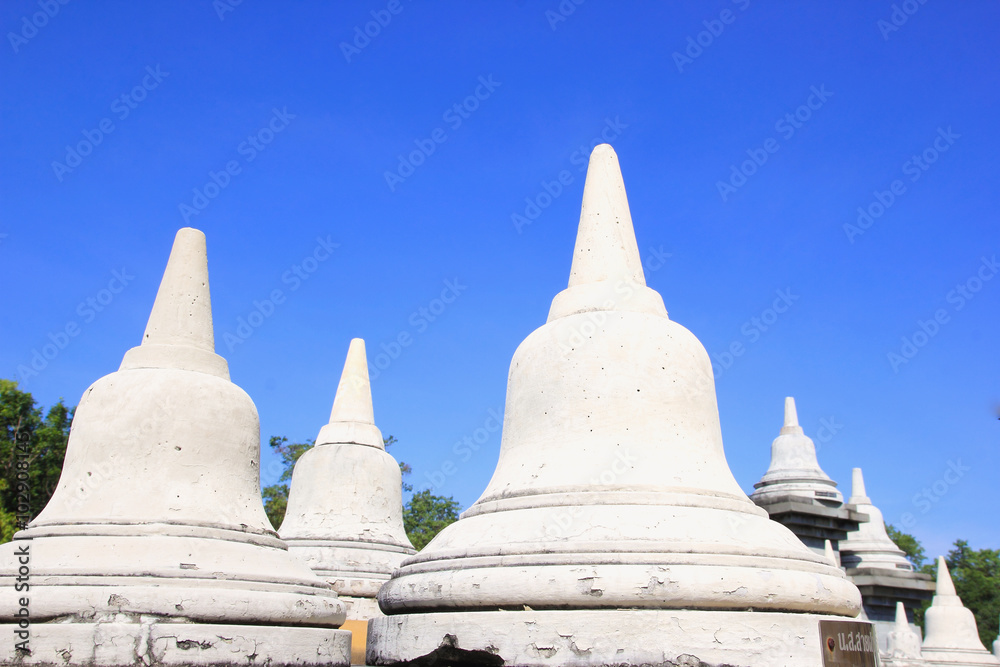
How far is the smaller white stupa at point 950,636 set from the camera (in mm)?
17594

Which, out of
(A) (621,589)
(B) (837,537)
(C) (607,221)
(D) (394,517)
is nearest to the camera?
(A) (621,589)

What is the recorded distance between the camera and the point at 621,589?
5.41 metres

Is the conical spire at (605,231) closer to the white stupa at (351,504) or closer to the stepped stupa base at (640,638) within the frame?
the stepped stupa base at (640,638)

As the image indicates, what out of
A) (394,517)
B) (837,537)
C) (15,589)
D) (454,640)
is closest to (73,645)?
(15,589)

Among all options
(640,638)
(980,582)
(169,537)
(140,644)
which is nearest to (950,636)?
(640,638)

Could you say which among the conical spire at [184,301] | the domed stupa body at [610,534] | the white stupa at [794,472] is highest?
the white stupa at [794,472]

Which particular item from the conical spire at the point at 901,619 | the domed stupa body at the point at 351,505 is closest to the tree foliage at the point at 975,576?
the conical spire at the point at 901,619

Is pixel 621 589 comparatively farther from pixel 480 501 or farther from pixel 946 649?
pixel 946 649

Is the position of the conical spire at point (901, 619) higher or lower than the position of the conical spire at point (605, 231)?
lower

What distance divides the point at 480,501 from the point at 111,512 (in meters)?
2.84

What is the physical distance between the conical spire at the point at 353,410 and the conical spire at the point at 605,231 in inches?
220

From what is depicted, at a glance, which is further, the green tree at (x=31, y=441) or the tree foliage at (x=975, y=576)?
the tree foliage at (x=975, y=576)

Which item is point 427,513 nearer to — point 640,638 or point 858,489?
point 858,489

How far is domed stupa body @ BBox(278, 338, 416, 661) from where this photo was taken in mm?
10766
